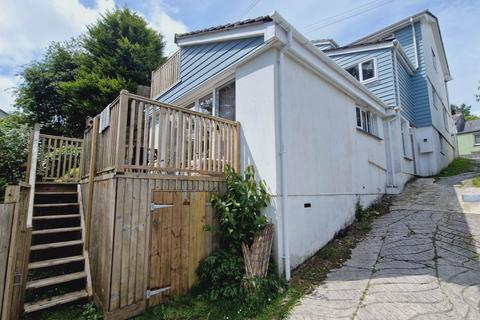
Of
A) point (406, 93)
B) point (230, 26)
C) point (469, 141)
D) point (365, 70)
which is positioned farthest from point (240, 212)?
point (469, 141)

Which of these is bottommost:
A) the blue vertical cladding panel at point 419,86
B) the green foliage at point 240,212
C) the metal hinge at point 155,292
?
the metal hinge at point 155,292

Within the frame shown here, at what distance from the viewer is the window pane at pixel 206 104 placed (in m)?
6.50

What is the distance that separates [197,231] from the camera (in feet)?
12.7

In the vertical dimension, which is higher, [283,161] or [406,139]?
[406,139]

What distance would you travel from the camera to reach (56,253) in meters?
5.06

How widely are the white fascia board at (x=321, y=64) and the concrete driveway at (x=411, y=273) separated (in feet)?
11.5

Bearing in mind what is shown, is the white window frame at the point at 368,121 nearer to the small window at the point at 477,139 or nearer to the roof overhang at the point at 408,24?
the roof overhang at the point at 408,24

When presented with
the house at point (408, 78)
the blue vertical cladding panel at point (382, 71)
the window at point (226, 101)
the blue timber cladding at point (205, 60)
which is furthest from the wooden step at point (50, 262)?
the blue vertical cladding panel at point (382, 71)

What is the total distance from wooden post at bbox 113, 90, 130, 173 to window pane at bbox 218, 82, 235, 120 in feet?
8.41

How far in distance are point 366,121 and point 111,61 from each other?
46.6 feet

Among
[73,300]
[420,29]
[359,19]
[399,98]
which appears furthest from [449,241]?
[420,29]

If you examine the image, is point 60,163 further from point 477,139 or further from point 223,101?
point 477,139

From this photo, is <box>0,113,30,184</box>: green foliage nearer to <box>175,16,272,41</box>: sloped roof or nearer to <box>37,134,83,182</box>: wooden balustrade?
<box>37,134,83,182</box>: wooden balustrade

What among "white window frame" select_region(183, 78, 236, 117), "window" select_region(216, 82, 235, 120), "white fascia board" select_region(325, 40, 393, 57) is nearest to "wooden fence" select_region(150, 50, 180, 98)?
"white window frame" select_region(183, 78, 236, 117)
